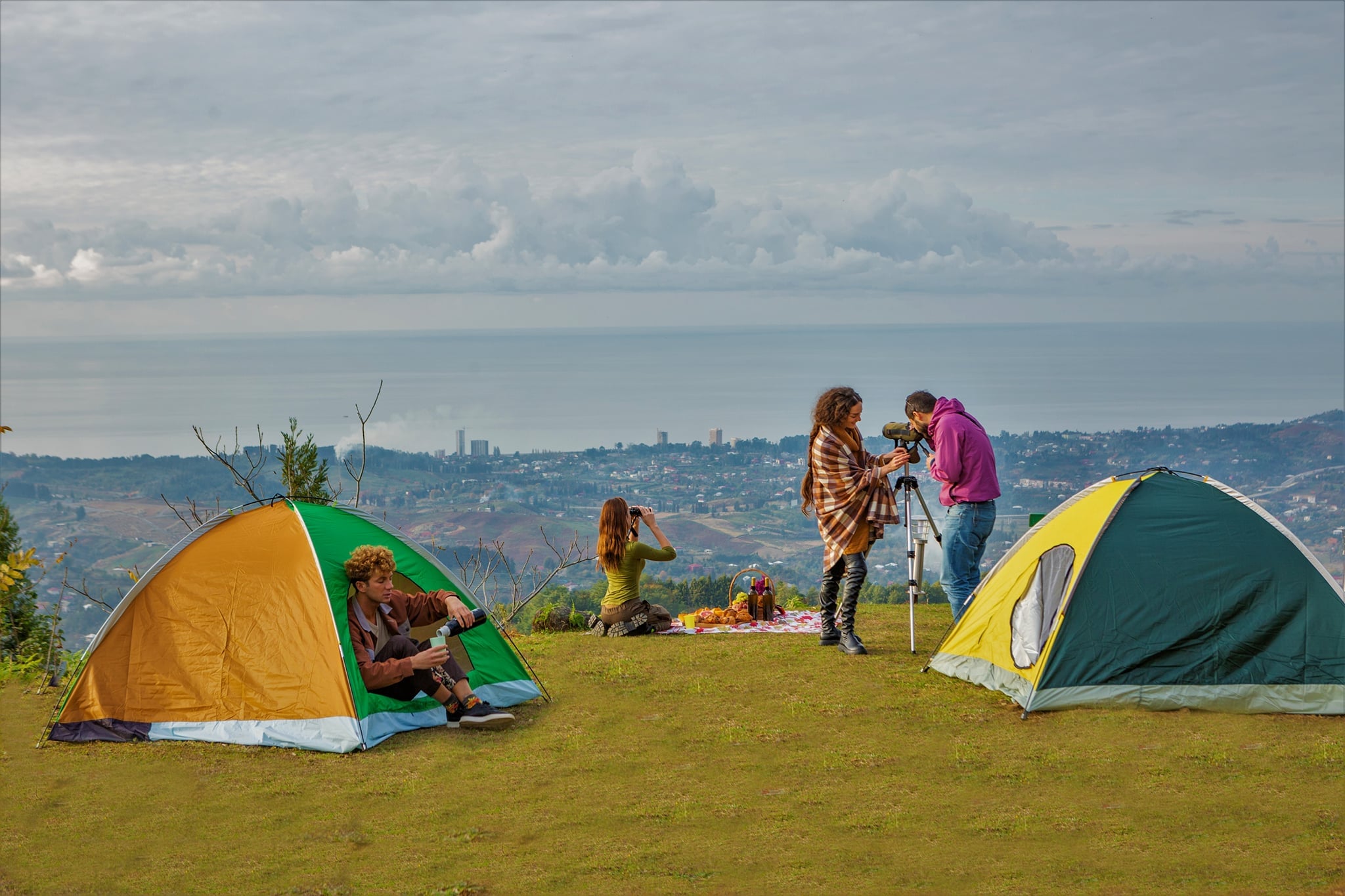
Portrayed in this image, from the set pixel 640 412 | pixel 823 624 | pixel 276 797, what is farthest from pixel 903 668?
pixel 640 412

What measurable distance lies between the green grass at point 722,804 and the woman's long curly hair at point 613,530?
2.07 meters

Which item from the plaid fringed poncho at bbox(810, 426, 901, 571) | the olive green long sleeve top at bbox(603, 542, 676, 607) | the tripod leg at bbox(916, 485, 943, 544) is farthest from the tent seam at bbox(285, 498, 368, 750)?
the tripod leg at bbox(916, 485, 943, 544)

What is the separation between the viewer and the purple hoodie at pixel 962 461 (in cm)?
894

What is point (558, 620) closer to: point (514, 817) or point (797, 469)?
point (514, 817)

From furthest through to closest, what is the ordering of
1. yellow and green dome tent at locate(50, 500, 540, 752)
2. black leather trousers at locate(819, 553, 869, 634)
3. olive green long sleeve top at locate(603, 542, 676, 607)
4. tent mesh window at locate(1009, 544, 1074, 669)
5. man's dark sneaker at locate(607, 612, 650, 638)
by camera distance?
man's dark sneaker at locate(607, 612, 650, 638) < olive green long sleeve top at locate(603, 542, 676, 607) < black leather trousers at locate(819, 553, 869, 634) < tent mesh window at locate(1009, 544, 1074, 669) < yellow and green dome tent at locate(50, 500, 540, 752)

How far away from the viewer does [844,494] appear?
8.98 meters

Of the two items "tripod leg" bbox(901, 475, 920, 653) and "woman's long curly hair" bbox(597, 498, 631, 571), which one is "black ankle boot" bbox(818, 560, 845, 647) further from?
"woman's long curly hair" bbox(597, 498, 631, 571)

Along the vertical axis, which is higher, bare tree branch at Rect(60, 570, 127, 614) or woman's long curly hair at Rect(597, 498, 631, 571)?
woman's long curly hair at Rect(597, 498, 631, 571)

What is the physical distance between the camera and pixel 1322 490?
117 ft

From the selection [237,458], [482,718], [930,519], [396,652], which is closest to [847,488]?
[930,519]

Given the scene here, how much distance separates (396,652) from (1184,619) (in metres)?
5.27

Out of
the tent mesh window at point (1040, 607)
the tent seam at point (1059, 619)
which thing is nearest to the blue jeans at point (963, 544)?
the tent mesh window at point (1040, 607)

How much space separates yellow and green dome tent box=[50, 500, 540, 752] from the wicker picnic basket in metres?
4.37

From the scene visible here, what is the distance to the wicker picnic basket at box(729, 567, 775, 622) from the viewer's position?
11055 mm
